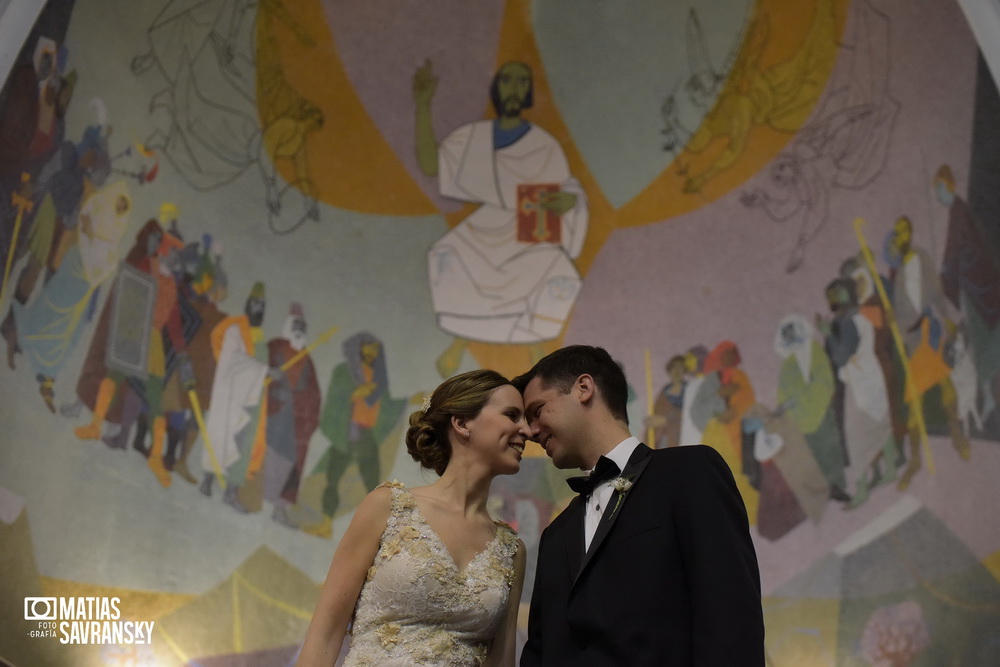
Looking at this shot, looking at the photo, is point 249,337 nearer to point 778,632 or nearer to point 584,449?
point 778,632

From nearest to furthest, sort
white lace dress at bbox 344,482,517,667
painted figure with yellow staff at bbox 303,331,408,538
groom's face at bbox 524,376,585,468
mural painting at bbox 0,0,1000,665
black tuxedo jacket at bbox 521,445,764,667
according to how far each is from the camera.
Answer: black tuxedo jacket at bbox 521,445,764,667 → groom's face at bbox 524,376,585,468 → white lace dress at bbox 344,482,517,667 → mural painting at bbox 0,0,1000,665 → painted figure with yellow staff at bbox 303,331,408,538

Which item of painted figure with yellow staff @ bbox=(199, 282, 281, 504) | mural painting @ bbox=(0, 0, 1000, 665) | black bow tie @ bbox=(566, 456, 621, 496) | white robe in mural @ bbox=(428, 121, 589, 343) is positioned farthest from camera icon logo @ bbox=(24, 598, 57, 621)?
black bow tie @ bbox=(566, 456, 621, 496)

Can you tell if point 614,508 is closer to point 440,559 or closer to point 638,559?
point 638,559

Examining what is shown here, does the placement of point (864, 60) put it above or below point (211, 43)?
below

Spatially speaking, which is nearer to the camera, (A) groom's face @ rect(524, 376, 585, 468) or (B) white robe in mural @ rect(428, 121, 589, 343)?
(A) groom's face @ rect(524, 376, 585, 468)

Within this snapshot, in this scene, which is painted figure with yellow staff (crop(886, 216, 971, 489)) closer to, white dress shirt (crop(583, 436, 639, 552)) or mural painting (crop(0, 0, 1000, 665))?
mural painting (crop(0, 0, 1000, 665))

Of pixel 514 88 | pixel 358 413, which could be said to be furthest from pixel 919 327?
pixel 358 413

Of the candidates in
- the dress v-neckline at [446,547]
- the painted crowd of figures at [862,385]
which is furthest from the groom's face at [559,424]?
the painted crowd of figures at [862,385]

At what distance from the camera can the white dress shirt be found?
3184 millimetres

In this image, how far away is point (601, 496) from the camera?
10.6 feet

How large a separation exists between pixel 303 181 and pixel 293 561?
331 centimetres

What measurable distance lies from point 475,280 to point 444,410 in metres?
5.14

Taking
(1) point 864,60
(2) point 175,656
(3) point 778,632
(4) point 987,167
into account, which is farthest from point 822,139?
(2) point 175,656

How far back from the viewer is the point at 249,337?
838 centimetres
